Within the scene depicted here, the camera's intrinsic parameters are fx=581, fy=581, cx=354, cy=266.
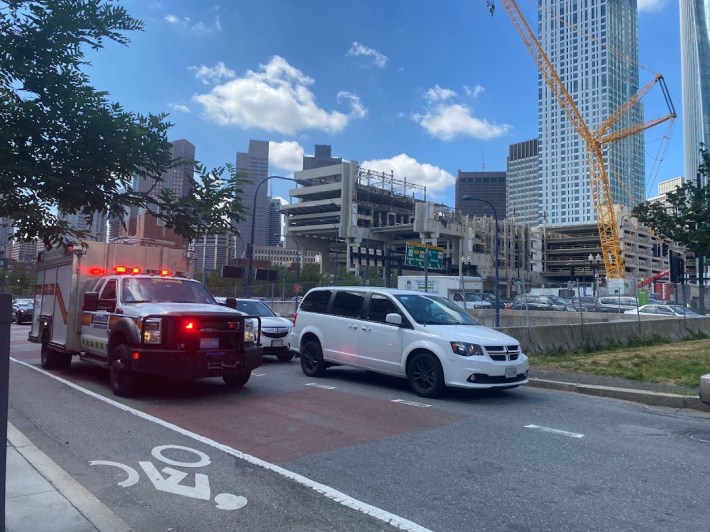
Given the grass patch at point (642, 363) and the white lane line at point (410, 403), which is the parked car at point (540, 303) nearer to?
the grass patch at point (642, 363)

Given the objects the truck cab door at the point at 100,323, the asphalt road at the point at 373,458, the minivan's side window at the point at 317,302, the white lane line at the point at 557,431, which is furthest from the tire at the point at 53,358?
the white lane line at the point at 557,431

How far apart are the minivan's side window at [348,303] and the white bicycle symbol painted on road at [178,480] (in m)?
5.53

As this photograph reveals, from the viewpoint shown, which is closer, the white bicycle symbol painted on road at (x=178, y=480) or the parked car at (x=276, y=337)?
the white bicycle symbol painted on road at (x=178, y=480)

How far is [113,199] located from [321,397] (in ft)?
19.1

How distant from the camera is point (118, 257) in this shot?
11852mm

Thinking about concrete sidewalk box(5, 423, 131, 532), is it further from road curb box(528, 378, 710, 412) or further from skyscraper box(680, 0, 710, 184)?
skyscraper box(680, 0, 710, 184)

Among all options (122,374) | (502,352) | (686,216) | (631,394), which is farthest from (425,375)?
(686,216)

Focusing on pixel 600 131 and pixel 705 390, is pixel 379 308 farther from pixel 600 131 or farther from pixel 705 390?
pixel 600 131

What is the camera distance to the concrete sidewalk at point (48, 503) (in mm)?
4109

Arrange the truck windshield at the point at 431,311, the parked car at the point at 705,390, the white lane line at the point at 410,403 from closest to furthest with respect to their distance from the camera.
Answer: the parked car at the point at 705,390
the white lane line at the point at 410,403
the truck windshield at the point at 431,311

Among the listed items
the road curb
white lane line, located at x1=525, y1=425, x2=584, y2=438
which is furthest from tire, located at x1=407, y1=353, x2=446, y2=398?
the road curb

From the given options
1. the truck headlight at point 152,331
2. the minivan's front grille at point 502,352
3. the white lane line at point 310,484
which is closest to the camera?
the white lane line at point 310,484

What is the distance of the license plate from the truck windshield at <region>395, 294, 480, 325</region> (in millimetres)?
3478

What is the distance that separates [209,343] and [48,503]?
4.75 metres
